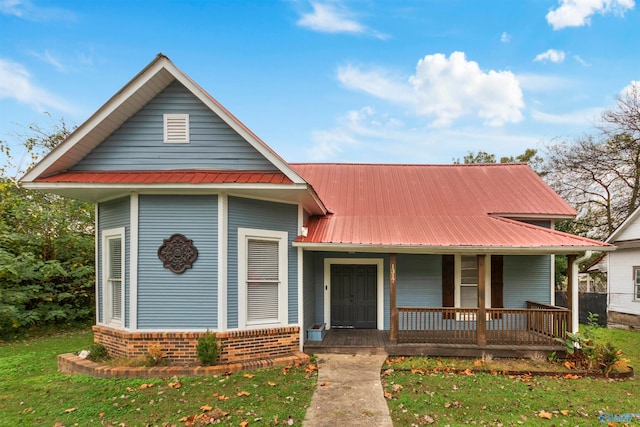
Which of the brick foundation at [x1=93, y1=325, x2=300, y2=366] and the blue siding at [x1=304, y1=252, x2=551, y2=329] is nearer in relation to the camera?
the brick foundation at [x1=93, y1=325, x2=300, y2=366]

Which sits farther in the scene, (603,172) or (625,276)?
(603,172)

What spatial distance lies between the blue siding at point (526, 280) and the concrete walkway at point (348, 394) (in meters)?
4.98

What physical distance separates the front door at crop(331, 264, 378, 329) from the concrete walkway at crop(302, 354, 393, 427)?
8.02 ft

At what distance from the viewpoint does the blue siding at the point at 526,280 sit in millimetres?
10352

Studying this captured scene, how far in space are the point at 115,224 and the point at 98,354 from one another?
278 centimetres

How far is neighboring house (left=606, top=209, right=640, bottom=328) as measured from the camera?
14.4m

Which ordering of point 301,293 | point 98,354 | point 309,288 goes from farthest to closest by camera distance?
point 309,288 < point 301,293 < point 98,354

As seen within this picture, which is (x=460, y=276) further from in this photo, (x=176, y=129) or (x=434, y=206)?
(x=176, y=129)

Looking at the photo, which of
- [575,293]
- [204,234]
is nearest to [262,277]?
[204,234]

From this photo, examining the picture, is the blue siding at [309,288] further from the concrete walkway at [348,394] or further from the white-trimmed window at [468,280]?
the white-trimmed window at [468,280]

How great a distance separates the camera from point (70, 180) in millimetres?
7102

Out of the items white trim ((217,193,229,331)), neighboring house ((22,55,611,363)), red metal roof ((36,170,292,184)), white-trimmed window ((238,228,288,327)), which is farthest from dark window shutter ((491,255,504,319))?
white trim ((217,193,229,331))

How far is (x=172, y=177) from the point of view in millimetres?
7141

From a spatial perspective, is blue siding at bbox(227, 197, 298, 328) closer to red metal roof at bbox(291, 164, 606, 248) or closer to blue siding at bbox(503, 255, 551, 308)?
red metal roof at bbox(291, 164, 606, 248)
